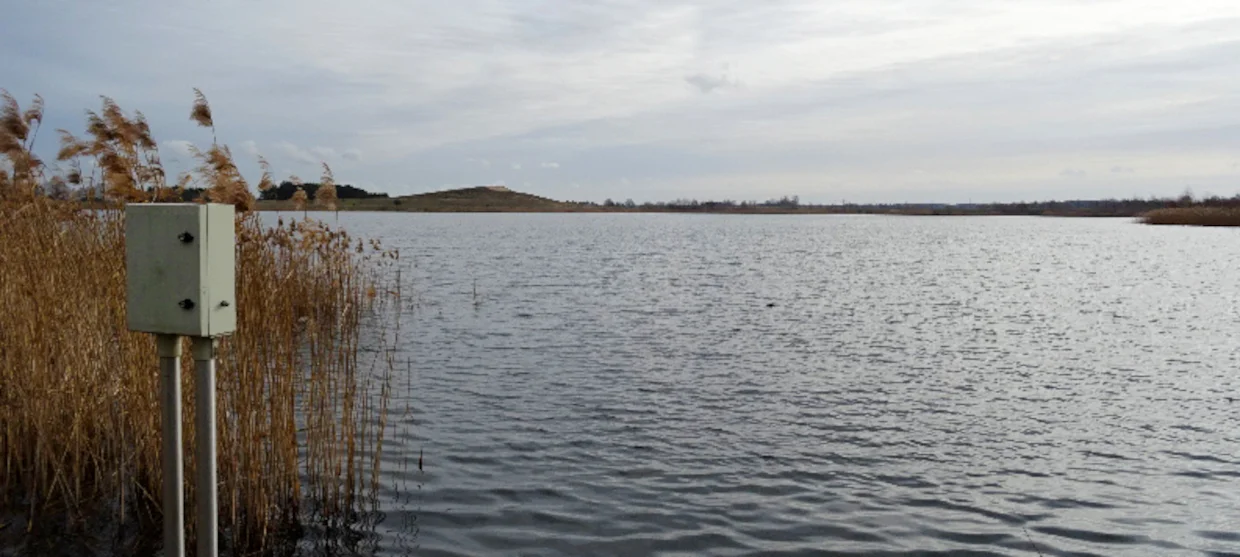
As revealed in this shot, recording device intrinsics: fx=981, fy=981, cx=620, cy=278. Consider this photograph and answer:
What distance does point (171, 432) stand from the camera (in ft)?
13.6

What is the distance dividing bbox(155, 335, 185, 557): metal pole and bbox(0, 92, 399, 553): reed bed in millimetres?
1704

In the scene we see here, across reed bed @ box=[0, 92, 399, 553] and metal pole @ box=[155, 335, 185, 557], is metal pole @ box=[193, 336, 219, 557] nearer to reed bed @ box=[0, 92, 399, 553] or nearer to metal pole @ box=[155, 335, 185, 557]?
metal pole @ box=[155, 335, 185, 557]

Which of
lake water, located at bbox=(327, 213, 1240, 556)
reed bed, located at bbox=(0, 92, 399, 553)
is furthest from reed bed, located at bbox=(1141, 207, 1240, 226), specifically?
reed bed, located at bbox=(0, 92, 399, 553)

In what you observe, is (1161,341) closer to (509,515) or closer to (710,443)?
(710,443)

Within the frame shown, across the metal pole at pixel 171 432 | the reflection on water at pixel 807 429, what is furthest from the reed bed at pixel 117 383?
the metal pole at pixel 171 432

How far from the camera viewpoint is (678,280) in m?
28.7

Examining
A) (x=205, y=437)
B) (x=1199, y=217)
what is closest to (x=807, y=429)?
(x=205, y=437)

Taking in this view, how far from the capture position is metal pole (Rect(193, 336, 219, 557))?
4000mm

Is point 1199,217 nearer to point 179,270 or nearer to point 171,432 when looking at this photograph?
point 171,432

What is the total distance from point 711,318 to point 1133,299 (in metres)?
11.4

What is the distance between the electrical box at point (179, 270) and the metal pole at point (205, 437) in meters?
0.12

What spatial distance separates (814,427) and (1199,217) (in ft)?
259

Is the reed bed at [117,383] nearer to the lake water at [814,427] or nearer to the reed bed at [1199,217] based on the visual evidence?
the lake water at [814,427]

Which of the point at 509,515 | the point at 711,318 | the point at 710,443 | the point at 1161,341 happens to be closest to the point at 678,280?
the point at 711,318
